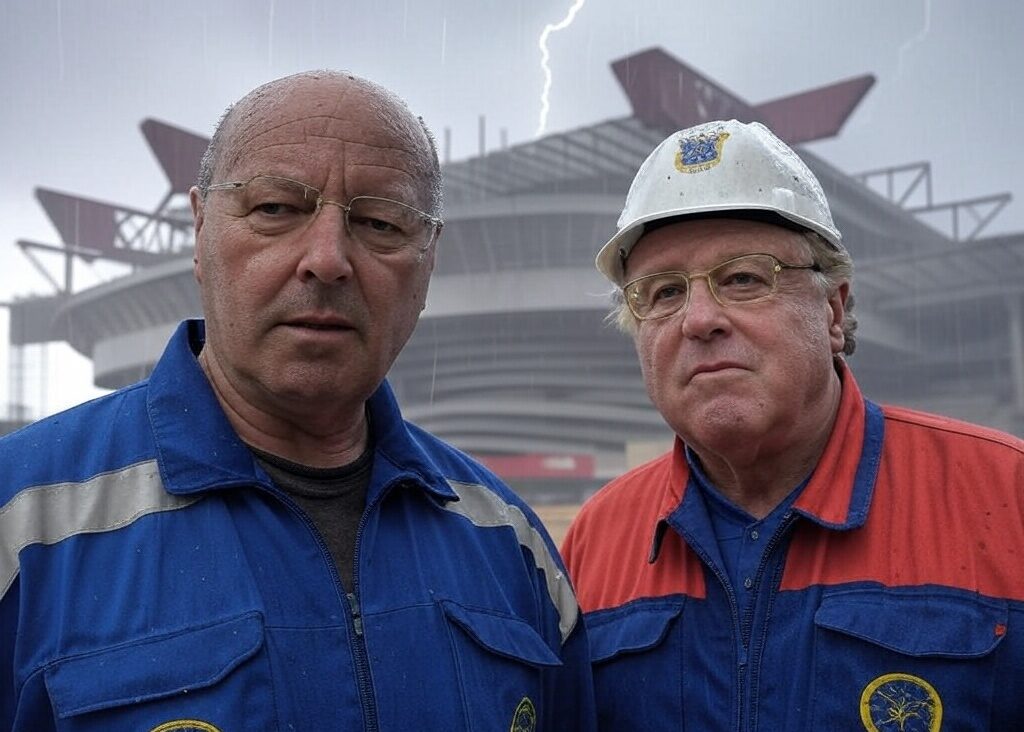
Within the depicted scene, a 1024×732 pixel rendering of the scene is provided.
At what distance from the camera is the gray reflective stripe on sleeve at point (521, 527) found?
240 cm

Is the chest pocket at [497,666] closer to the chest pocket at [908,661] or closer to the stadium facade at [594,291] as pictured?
the chest pocket at [908,661]

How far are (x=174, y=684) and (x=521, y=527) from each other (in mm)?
945

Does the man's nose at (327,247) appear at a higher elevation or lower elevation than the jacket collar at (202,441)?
higher

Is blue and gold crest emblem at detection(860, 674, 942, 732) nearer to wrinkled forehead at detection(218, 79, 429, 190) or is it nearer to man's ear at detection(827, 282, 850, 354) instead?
man's ear at detection(827, 282, 850, 354)

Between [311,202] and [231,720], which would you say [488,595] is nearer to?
[231,720]

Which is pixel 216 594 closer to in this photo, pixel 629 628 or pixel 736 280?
pixel 629 628

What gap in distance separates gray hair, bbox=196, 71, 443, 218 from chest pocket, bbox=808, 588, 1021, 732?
1341mm

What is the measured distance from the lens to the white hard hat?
8.42ft

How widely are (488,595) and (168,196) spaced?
54.0m

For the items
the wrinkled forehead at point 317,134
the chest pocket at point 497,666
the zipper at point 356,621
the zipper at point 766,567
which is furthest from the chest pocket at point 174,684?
the zipper at point 766,567

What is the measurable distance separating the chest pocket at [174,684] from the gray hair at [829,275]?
1410 millimetres

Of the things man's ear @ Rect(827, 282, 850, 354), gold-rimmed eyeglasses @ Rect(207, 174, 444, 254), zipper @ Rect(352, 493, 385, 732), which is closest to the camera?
zipper @ Rect(352, 493, 385, 732)

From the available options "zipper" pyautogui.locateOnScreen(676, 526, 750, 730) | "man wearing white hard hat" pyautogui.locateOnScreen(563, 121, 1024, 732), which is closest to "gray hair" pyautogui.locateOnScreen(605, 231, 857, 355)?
"man wearing white hard hat" pyautogui.locateOnScreen(563, 121, 1024, 732)

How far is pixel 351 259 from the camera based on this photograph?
6.82 feet
